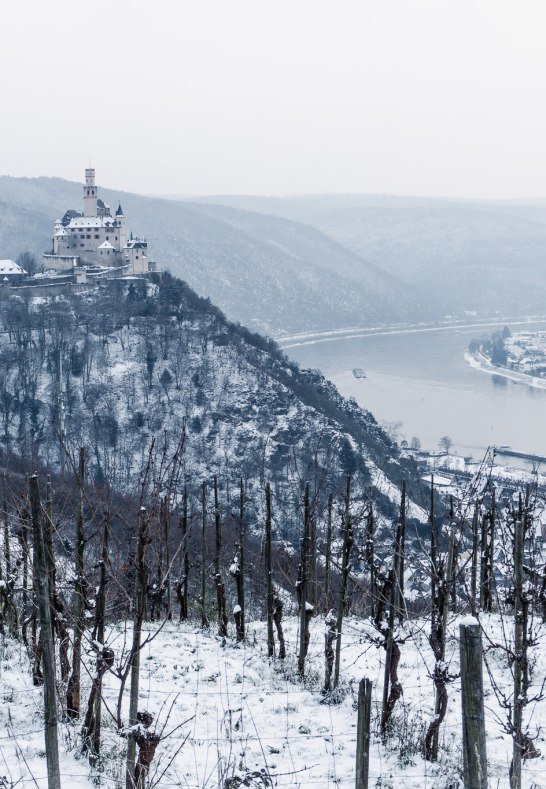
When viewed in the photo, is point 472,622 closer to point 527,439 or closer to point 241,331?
point 241,331

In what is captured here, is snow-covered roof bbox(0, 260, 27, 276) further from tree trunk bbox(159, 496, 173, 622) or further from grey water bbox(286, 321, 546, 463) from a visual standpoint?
tree trunk bbox(159, 496, 173, 622)

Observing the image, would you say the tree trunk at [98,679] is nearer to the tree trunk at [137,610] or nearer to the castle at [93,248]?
the tree trunk at [137,610]

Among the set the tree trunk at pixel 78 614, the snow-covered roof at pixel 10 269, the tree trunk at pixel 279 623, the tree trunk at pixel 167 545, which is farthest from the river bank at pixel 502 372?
the tree trunk at pixel 78 614

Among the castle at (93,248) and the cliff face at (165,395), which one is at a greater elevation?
the castle at (93,248)

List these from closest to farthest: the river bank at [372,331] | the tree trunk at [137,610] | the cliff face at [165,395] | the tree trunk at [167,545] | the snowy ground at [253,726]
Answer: the tree trunk at [137,610] → the tree trunk at [167,545] → the snowy ground at [253,726] → the cliff face at [165,395] → the river bank at [372,331]

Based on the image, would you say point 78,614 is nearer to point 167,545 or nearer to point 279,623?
point 279,623

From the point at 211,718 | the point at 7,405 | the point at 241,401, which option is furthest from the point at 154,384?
the point at 211,718

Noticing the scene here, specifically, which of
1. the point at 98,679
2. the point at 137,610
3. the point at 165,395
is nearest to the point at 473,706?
the point at 137,610
